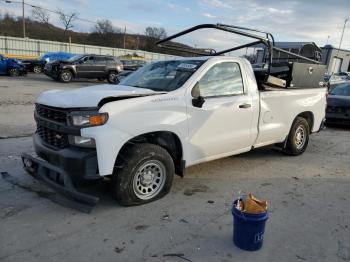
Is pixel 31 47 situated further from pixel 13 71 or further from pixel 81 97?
pixel 81 97

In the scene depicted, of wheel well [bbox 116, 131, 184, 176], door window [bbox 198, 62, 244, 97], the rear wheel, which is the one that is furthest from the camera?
the rear wheel

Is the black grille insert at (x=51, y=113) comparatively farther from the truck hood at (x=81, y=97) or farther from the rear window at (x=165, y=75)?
the rear window at (x=165, y=75)

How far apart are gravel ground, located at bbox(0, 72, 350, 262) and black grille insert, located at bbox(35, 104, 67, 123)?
103 cm

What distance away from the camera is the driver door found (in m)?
4.91

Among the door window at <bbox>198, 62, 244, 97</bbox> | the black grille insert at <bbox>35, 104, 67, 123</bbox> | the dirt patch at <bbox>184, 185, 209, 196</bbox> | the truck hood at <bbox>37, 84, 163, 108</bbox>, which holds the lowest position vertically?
the dirt patch at <bbox>184, 185, 209, 196</bbox>

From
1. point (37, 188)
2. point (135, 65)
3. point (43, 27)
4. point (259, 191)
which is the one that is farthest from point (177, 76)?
point (43, 27)

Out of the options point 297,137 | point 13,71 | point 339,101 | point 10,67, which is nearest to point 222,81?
point 297,137

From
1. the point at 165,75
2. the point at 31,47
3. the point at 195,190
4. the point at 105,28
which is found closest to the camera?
the point at 195,190

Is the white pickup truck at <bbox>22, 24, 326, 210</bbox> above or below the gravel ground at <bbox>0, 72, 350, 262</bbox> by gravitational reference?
above

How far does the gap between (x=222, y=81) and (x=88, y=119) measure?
7.19 ft

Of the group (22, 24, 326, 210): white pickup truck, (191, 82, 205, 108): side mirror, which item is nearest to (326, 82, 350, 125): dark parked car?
(22, 24, 326, 210): white pickup truck

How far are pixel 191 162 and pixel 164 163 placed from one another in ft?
1.73

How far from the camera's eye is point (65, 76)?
21984 millimetres

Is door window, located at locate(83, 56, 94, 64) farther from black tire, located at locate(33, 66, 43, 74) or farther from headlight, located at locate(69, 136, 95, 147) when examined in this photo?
headlight, located at locate(69, 136, 95, 147)
